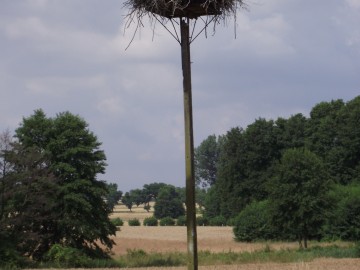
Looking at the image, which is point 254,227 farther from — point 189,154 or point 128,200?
point 128,200

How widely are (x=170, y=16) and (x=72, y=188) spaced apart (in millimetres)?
37483

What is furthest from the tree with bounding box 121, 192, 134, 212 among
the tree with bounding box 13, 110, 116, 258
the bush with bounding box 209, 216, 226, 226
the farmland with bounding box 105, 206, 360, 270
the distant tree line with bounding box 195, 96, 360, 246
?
the tree with bounding box 13, 110, 116, 258

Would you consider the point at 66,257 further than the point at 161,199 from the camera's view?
No

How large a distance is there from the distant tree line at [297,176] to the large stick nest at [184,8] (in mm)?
42015

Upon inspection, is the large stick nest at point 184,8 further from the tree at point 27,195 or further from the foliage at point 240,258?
the tree at point 27,195

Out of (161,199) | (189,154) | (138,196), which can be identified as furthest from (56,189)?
(138,196)

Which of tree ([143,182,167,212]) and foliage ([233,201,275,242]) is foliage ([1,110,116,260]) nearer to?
foliage ([233,201,275,242])

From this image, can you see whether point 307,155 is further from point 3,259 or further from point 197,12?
point 197,12

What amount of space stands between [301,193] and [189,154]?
43.2 m

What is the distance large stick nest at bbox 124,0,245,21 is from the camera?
296 inches

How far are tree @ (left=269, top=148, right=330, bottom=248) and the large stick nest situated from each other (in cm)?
4201

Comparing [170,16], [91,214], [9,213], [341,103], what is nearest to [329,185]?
[91,214]

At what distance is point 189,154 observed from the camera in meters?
7.45

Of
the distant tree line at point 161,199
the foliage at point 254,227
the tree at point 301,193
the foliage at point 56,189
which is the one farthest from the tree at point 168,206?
the foliage at point 56,189
